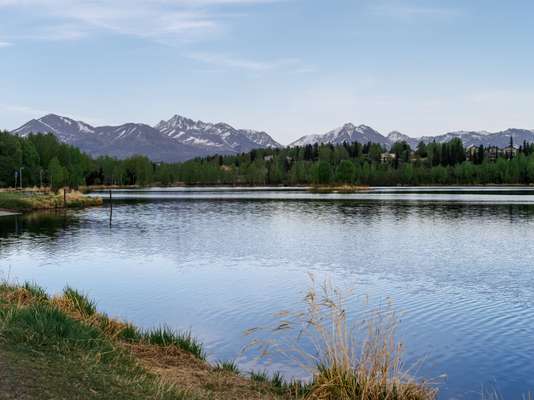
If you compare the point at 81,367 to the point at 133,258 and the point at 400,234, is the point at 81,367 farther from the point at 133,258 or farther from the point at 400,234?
the point at 400,234

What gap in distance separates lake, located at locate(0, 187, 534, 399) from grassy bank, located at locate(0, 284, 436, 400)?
244 cm

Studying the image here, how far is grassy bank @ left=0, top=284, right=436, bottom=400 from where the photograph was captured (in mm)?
9531

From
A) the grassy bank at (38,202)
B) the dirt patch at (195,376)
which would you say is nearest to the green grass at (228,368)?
the dirt patch at (195,376)

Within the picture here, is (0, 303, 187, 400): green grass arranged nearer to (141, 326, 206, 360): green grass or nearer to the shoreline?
(141, 326, 206, 360): green grass

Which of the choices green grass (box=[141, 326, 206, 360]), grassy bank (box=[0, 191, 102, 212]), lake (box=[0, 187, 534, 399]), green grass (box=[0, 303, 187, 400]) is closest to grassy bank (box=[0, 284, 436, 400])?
green grass (box=[0, 303, 187, 400])

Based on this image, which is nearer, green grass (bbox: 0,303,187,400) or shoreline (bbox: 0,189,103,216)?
green grass (bbox: 0,303,187,400)

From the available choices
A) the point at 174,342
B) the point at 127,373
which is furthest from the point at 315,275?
the point at 127,373

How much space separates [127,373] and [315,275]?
2232 cm

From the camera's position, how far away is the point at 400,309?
23.7 m

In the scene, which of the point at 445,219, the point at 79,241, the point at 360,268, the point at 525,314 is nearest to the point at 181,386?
the point at 525,314

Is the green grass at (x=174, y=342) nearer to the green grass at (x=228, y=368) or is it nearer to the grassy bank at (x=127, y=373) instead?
the grassy bank at (x=127, y=373)

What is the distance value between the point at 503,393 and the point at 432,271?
1968 cm

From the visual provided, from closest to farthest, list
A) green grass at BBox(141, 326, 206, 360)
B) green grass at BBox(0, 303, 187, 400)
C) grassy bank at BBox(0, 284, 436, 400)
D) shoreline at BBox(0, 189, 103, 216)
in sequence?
green grass at BBox(0, 303, 187, 400) → grassy bank at BBox(0, 284, 436, 400) → green grass at BBox(141, 326, 206, 360) → shoreline at BBox(0, 189, 103, 216)

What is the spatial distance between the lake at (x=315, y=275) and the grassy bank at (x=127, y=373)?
2.44 meters
